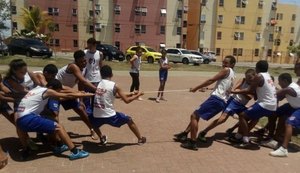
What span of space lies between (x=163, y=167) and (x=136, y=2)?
4840 centimetres

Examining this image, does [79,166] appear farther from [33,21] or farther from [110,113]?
[33,21]

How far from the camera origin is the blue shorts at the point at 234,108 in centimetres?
654

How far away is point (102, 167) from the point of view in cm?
524

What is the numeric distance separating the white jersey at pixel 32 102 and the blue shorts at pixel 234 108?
3223 millimetres

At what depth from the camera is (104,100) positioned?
5.75 meters

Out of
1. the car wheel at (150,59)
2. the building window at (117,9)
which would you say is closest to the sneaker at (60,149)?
the car wheel at (150,59)

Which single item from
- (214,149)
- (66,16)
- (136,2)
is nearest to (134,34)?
(136,2)

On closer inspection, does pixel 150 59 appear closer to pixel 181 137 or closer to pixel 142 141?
pixel 181 137

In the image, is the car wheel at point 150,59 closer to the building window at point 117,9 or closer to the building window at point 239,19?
the building window at point 117,9

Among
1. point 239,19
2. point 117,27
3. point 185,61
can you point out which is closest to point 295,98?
point 185,61

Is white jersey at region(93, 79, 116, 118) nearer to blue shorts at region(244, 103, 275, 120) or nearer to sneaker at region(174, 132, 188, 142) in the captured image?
sneaker at region(174, 132, 188, 142)

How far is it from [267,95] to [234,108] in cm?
63

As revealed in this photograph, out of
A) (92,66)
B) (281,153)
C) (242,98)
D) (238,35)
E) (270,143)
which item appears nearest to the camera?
(281,153)

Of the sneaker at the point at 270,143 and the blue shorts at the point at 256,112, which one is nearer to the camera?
the blue shorts at the point at 256,112
